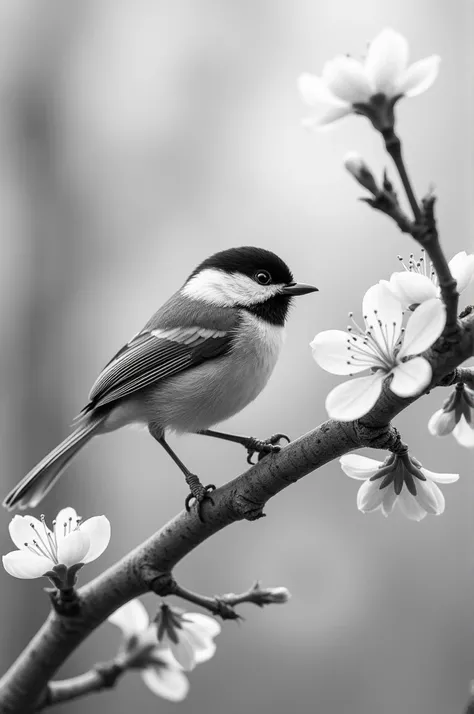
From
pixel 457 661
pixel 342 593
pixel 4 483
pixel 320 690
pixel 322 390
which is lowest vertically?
pixel 457 661

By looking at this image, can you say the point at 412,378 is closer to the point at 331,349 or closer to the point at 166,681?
the point at 331,349

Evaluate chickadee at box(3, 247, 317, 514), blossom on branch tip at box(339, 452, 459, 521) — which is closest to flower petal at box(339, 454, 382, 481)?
blossom on branch tip at box(339, 452, 459, 521)

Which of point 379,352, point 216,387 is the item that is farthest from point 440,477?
point 216,387

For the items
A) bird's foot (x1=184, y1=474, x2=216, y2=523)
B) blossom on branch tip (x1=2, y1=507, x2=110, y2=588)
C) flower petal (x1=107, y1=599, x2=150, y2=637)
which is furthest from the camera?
bird's foot (x1=184, y1=474, x2=216, y2=523)

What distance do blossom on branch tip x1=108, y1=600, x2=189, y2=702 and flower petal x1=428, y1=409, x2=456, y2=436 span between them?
0.54m

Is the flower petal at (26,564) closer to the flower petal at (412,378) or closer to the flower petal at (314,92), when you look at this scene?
the flower petal at (412,378)

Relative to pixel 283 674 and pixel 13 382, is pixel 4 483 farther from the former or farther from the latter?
pixel 283 674

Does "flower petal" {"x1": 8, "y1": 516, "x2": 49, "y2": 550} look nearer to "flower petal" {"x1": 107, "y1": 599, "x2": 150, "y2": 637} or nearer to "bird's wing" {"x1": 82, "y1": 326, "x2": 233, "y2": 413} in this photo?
"flower petal" {"x1": 107, "y1": 599, "x2": 150, "y2": 637}

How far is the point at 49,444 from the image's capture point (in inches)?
210

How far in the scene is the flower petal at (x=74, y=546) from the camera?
1.14 m

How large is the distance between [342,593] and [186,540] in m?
4.26

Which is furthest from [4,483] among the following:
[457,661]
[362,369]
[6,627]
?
[362,369]

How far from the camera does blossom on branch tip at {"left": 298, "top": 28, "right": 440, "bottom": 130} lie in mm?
876

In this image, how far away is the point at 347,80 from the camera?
878mm
